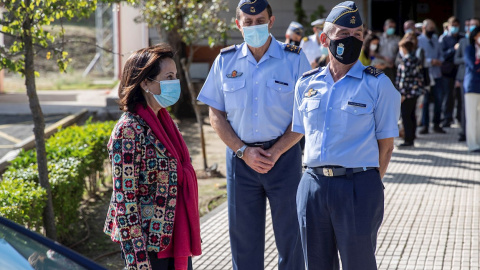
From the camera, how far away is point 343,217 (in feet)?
11.5

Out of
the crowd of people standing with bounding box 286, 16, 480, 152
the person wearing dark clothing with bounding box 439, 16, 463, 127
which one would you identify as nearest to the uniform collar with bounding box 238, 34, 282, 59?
the crowd of people standing with bounding box 286, 16, 480, 152

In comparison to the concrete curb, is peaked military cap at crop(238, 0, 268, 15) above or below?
above

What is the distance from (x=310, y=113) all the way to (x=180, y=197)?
84 centimetres

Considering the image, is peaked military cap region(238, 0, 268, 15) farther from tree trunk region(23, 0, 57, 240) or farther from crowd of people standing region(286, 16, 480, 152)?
crowd of people standing region(286, 16, 480, 152)

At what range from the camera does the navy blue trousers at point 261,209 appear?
4.36m

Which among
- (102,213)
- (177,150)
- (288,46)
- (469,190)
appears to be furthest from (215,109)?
(469,190)

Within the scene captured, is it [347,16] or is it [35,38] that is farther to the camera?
[35,38]

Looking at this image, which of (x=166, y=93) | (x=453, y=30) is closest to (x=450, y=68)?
(x=453, y=30)

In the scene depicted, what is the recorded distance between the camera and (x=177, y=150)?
3.47 m

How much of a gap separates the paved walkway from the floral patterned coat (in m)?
2.34

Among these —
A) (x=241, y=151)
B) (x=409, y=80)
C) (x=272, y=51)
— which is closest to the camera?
(x=241, y=151)

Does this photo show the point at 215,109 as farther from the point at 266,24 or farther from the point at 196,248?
the point at 196,248

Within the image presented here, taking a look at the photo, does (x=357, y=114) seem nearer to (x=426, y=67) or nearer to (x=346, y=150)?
(x=346, y=150)

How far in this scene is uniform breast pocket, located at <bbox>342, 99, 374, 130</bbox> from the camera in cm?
349
